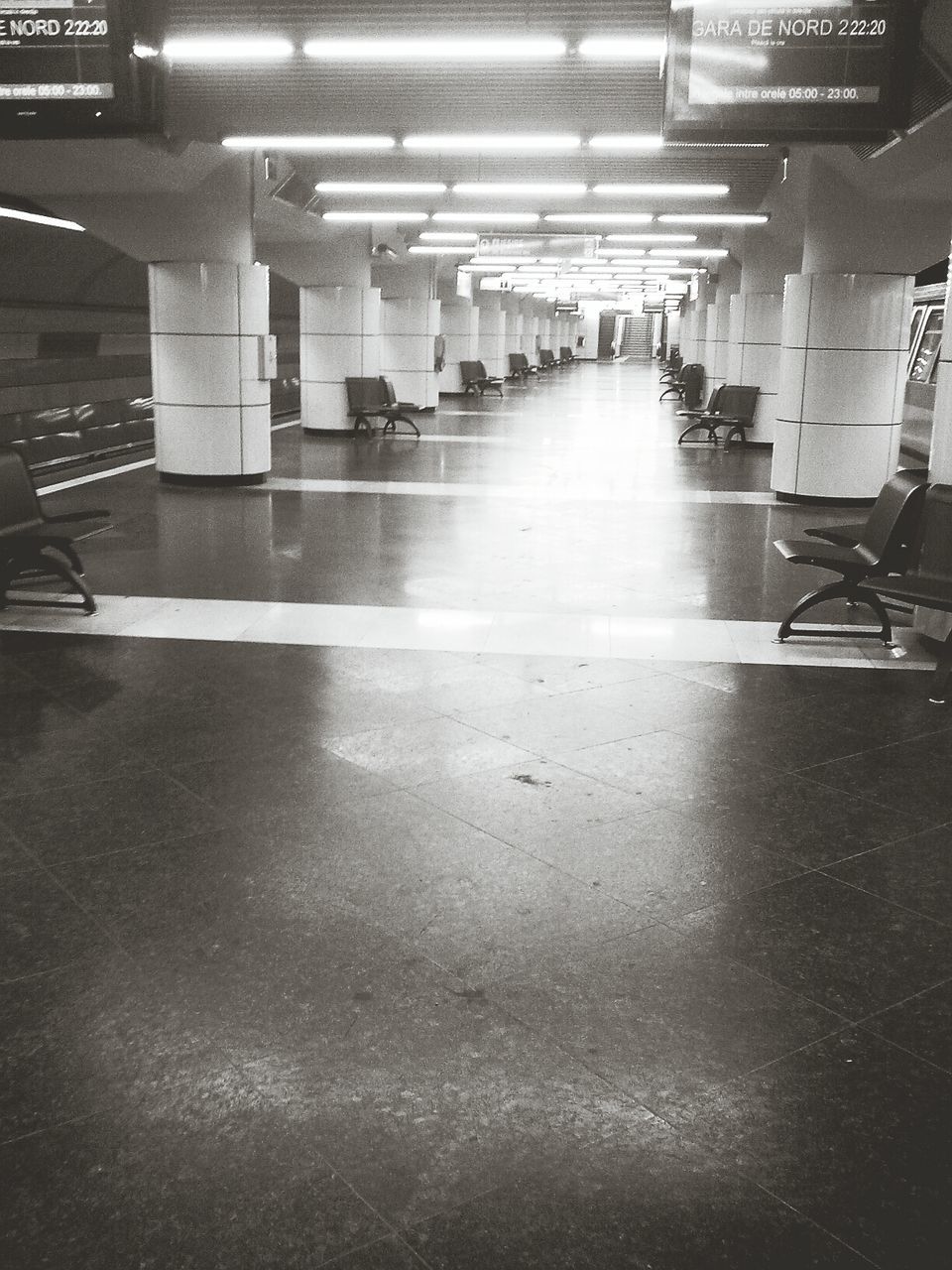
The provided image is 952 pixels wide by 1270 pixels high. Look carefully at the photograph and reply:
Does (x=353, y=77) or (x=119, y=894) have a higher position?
(x=353, y=77)

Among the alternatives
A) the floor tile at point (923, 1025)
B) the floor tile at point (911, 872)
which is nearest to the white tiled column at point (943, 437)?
the floor tile at point (911, 872)

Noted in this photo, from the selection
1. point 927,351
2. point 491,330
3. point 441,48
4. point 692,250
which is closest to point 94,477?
point 441,48

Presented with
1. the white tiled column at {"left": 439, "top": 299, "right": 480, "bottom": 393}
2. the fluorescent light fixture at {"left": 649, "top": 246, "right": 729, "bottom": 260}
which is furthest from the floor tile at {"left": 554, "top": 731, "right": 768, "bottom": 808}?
the white tiled column at {"left": 439, "top": 299, "right": 480, "bottom": 393}

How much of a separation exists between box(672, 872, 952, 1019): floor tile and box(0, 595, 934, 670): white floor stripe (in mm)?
2810

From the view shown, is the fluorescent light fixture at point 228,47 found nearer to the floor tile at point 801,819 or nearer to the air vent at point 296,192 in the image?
the floor tile at point 801,819

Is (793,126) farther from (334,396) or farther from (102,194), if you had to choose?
(334,396)

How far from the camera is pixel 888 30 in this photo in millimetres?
6062

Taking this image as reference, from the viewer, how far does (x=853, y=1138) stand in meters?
2.50

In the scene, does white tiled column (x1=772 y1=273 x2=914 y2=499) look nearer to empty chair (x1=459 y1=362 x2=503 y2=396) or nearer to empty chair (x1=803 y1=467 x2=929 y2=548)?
empty chair (x1=803 y1=467 x2=929 y2=548)

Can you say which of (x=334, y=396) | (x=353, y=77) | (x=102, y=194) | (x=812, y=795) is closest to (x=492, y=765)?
(x=812, y=795)

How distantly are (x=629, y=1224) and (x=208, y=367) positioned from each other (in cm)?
1186

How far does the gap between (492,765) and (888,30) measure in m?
4.41

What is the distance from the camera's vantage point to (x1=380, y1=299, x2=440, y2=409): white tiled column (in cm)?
2475

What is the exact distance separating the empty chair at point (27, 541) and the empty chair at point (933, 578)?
462 cm
